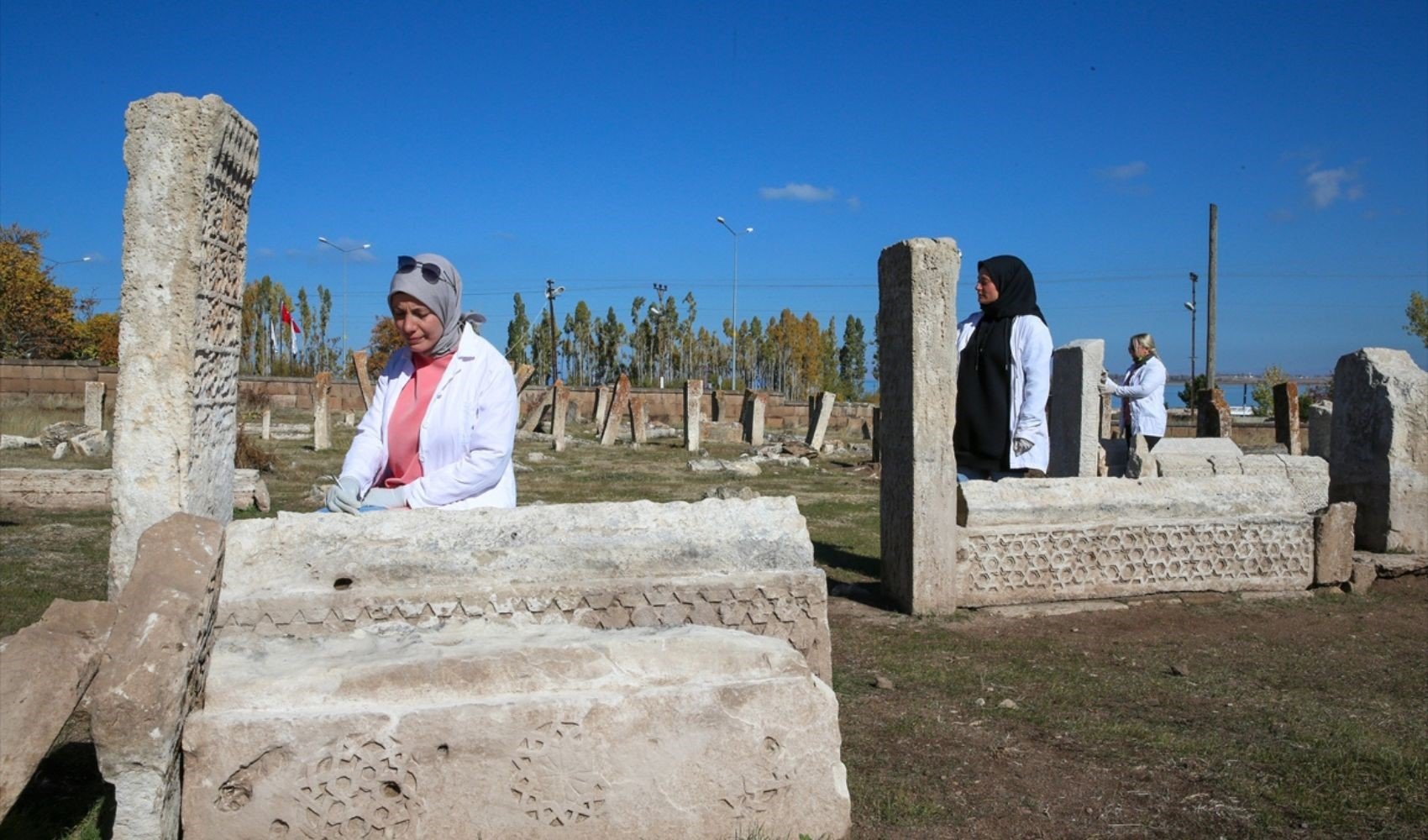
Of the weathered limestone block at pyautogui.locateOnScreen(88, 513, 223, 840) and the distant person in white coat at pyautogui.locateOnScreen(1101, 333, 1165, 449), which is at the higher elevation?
the distant person in white coat at pyautogui.locateOnScreen(1101, 333, 1165, 449)

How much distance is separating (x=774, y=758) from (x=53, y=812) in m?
2.03

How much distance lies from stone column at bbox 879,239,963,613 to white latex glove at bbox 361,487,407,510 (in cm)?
295

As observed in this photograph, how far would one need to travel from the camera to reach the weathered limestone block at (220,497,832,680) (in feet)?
10.6

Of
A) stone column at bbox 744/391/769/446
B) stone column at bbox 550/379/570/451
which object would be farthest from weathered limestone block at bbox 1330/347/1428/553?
stone column at bbox 744/391/769/446

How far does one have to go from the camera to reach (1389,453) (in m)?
6.97

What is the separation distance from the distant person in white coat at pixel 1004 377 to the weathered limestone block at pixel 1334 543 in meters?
1.84

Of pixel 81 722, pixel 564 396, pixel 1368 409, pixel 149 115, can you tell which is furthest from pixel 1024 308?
pixel 564 396

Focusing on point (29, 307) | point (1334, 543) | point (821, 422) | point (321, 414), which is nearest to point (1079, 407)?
point (1334, 543)

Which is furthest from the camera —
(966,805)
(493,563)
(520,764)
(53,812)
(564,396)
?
(564,396)

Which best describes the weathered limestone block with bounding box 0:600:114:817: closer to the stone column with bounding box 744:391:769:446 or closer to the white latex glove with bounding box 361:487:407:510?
the white latex glove with bounding box 361:487:407:510

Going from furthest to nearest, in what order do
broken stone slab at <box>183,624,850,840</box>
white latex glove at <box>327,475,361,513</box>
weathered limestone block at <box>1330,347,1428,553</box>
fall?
weathered limestone block at <box>1330,347,1428,553</box>
white latex glove at <box>327,475,361,513</box>
broken stone slab at <box>183,624,850,840</box>

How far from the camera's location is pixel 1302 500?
257 inches

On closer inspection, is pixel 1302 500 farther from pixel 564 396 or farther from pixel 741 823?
pixel 564 396

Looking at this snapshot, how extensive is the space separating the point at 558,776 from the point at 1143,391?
7.84 meters
